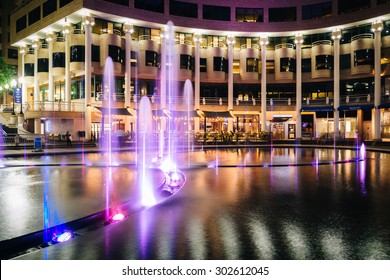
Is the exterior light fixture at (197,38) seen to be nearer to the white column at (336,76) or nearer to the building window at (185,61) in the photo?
the building window at (185,61)

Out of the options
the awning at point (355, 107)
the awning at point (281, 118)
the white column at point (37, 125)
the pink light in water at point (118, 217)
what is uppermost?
the awning at point (355, 107)

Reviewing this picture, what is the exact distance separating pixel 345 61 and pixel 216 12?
19.6 meters

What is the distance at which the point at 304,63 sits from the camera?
2096 inches

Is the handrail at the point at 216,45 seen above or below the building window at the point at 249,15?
below

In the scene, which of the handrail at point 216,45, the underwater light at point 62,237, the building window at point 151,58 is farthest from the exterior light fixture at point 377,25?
the underwater light at point 62,237

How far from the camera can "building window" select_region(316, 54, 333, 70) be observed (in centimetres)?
5072

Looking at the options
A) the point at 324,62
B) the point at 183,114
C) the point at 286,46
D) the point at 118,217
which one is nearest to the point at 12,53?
the point at 183,114

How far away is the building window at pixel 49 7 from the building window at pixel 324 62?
120 ft

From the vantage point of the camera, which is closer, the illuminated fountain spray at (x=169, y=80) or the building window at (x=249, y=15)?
Answer: the illuminated fountain spray at (x=169, y=80)

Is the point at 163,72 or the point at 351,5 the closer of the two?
the point at 351,5

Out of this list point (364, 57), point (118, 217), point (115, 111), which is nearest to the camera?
point (118, 217)

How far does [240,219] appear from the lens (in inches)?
302

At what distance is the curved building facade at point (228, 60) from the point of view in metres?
43.9

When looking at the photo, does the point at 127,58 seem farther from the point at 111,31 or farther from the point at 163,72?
the point at 163,72
